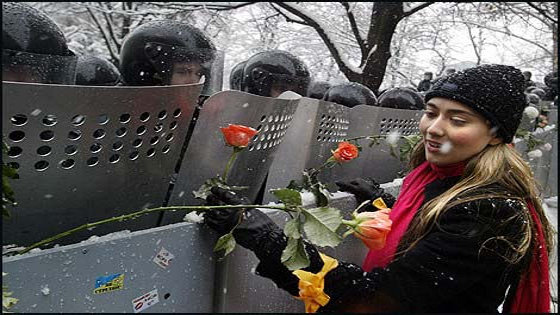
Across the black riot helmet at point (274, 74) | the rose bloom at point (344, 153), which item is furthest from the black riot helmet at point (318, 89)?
the rose bloom at point (344, 153)

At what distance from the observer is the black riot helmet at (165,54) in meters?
2.33

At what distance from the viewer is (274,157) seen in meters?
2.31

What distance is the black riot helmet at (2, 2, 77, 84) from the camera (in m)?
1.78

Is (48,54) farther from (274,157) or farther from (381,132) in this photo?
(381,132)

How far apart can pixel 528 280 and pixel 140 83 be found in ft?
5.73

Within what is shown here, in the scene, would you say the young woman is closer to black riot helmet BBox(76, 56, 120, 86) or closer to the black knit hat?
the black knit hat

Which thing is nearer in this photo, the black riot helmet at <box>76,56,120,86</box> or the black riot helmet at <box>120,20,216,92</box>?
the black riot helmet at <box>120,20,216,92</box>

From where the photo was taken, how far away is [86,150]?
1484 millimetres

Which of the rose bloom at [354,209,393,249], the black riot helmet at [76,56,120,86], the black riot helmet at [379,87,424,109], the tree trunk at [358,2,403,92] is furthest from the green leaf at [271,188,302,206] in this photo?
the tree trunk at [358,2,403,92]

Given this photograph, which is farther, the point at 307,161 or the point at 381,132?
the point at 381,132

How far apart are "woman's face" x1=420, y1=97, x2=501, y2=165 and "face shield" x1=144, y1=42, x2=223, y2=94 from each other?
3.55 ft

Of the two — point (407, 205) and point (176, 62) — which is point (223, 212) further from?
point (176, 62)

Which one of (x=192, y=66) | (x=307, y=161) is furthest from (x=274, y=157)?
(x=192, y=66)

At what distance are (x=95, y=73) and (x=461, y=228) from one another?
183 centimetres
